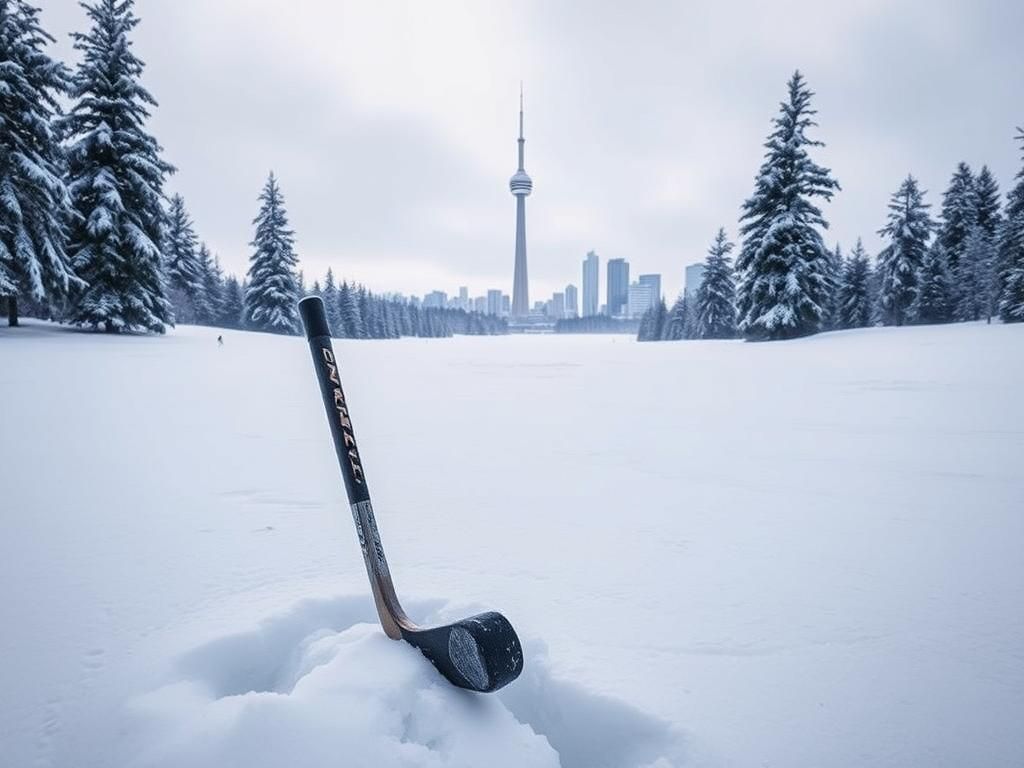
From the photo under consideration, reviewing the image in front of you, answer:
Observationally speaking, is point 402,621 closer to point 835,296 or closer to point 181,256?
point 181,256

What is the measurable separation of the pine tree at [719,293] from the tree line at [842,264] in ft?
0.29

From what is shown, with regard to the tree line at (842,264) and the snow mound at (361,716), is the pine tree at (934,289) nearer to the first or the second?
the tree line at (842,264)

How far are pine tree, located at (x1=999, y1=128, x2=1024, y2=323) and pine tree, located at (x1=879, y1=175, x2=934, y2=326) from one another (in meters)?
4.75

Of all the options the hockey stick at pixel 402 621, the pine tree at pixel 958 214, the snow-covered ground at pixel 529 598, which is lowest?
the snow-covered ground at pixel 529 598

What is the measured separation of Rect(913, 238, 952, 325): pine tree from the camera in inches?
1411

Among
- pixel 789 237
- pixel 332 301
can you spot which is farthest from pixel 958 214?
pixel 332 301

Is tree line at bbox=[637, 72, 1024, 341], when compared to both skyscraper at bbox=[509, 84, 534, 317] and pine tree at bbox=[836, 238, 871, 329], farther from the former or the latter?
skyscraper at bbox=[509, 84, 534, 317]

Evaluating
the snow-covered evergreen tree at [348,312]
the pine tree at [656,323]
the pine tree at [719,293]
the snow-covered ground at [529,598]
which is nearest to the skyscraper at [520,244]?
the pine tree at [656,323]

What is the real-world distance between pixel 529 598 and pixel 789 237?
2490 centimetres

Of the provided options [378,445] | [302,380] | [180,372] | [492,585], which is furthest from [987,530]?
[180,372]

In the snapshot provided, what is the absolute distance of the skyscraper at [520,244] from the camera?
14925cm

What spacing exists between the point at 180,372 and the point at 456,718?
40.2ft

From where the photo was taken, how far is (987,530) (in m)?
2.72

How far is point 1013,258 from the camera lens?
28719 millimetres
